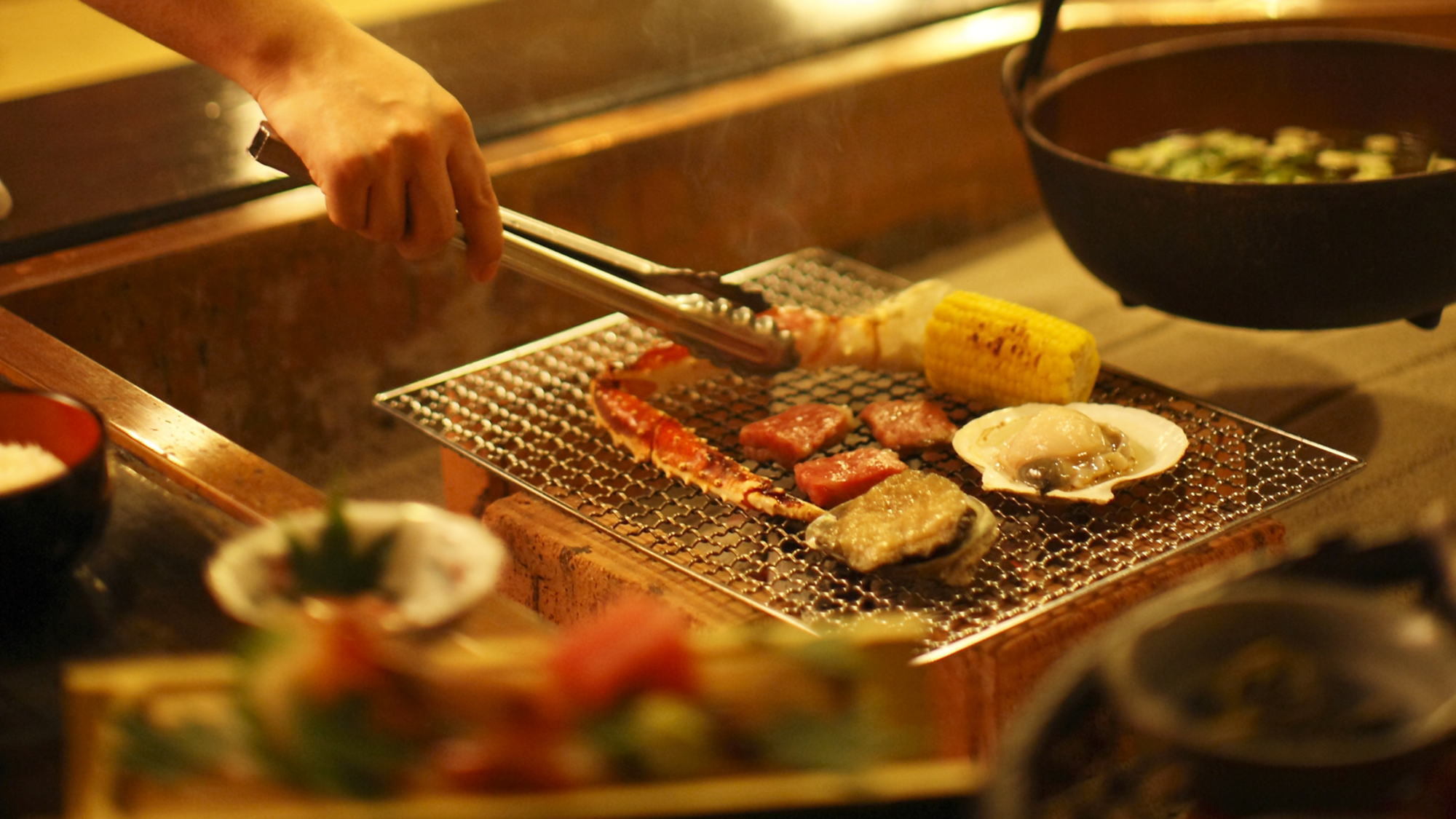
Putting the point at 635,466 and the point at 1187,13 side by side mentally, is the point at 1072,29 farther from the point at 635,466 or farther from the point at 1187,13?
the point at 635,466

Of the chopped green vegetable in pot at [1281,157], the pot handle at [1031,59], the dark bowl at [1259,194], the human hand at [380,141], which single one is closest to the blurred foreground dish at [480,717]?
the human hand at [380,141]

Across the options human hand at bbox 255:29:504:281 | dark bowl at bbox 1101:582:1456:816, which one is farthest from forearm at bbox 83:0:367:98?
dark bowl at bbox 1101:582:1456:816

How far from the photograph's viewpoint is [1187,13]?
3.08 m

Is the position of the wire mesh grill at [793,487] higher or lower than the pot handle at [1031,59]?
lower

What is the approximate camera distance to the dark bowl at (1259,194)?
175cm

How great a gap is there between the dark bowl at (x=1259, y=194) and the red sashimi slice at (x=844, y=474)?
1.69 ft

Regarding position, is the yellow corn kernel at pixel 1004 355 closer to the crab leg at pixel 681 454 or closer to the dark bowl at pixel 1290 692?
the crab leg at pixel 681 454

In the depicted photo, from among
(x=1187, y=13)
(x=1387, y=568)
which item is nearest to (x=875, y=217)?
(x=1187, y=13)

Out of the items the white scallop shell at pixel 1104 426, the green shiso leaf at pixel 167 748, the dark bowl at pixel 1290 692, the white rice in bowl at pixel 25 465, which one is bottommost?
the white scallop shell at pixel 1104 426

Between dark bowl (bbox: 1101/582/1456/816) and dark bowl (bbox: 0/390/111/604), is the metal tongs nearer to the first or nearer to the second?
dark bowl (bbox: 0/390/111/604)

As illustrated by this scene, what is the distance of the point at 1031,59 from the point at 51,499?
1600 mm

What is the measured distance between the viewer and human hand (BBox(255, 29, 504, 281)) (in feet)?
4.98

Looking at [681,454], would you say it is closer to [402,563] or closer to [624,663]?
[402,563]

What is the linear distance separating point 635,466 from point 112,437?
2.24 feet
